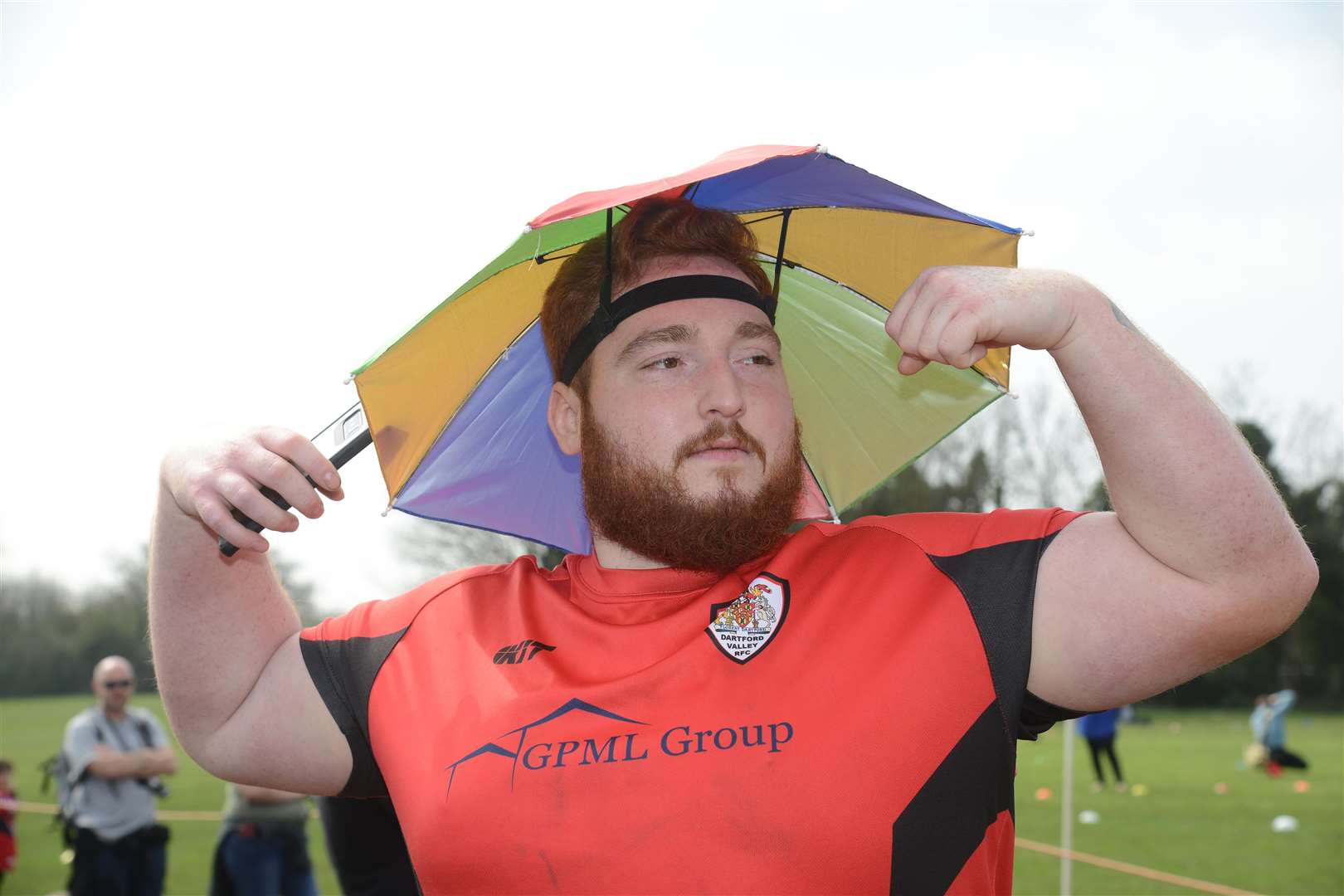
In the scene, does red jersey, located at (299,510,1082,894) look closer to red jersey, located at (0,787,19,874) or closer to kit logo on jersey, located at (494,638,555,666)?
kit logo on jersey, located at (494,638,555,666)

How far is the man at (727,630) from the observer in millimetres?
2025

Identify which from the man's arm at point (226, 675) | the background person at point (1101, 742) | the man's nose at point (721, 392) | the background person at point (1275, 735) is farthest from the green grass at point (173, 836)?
the background person at point (1275, 735)

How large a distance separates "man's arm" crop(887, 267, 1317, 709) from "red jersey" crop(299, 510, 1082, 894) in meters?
0.14

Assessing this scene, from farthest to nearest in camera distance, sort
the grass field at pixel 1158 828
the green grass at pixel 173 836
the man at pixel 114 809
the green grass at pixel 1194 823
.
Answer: the green grass at pixel 173 836 < the grass field at pixel 1158 828 < the green grass at pixel 1194 823 < the man at pixel 114 809

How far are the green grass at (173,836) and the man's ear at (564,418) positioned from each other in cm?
128

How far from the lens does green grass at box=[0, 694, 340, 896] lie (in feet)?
42.1

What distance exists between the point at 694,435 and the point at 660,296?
1.29ft

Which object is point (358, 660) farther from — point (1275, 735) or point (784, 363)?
point (1275, 735)

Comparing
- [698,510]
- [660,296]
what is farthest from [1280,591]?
[660,296]

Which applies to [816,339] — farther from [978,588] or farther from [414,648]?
[414,648]

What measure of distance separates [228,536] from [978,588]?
58.5 inches

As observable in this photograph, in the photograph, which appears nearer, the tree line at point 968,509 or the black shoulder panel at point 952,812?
the black shoulder panel at point 952,812

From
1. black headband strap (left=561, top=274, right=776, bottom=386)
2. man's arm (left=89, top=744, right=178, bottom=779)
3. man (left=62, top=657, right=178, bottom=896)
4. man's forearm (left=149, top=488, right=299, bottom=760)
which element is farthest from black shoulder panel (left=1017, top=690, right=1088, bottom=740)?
man (left=62, top=657, right=178, bottom=896)

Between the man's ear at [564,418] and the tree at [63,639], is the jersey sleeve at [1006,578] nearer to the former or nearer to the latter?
the man's ear at [564,418]
